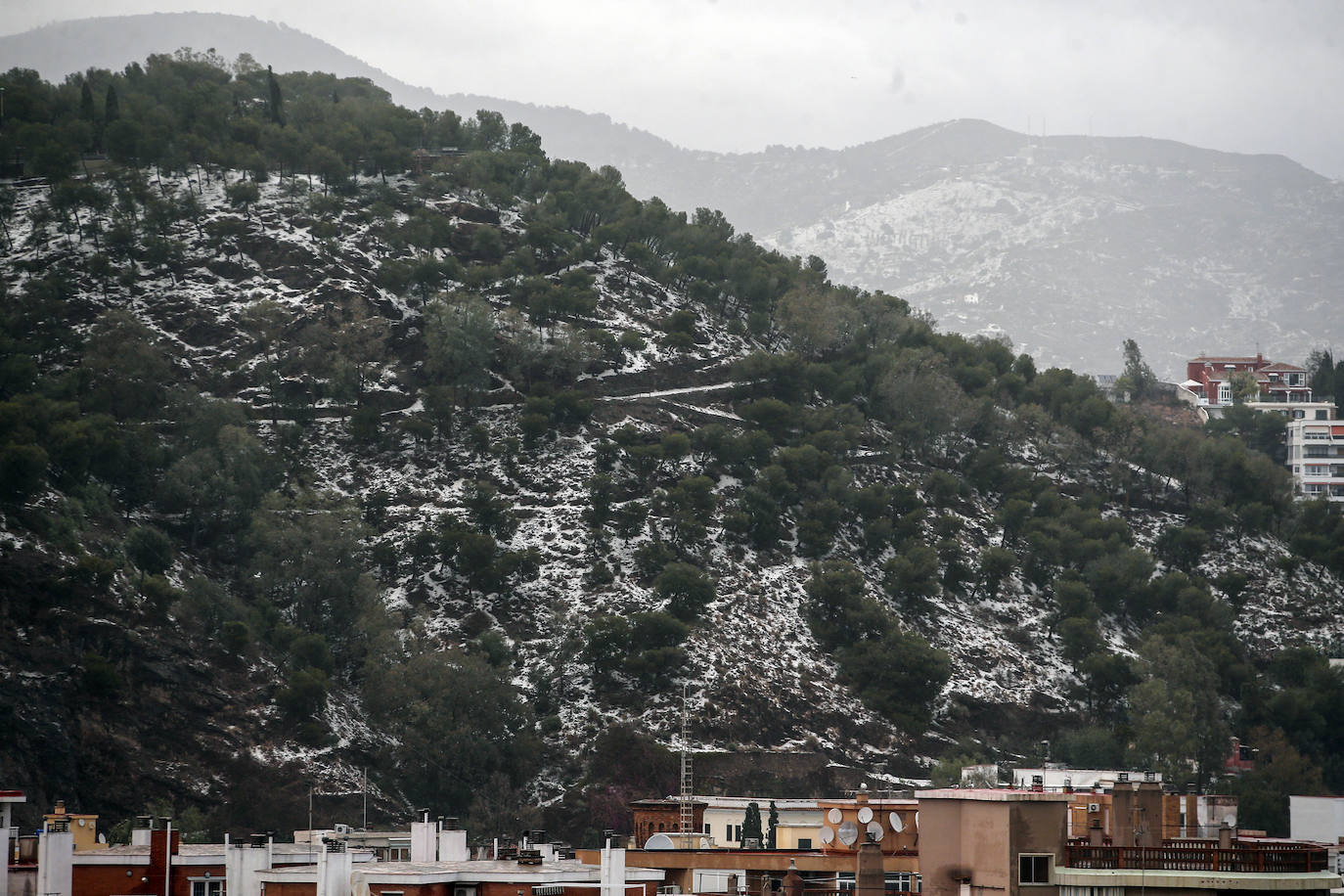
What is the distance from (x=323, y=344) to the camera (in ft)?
372

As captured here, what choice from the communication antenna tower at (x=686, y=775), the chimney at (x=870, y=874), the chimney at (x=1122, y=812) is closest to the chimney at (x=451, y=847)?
the chimney at (x=870, y=874)

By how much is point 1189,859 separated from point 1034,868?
97.1 inches

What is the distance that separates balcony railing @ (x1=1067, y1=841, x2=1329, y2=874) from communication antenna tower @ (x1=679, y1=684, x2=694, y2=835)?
72.7 feet

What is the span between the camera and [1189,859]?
25.9 m

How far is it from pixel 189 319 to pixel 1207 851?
318 feet

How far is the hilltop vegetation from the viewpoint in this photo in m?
85.1

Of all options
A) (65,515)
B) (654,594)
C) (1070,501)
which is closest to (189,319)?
(65,515)

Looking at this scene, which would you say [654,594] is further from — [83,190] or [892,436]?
[83,190]

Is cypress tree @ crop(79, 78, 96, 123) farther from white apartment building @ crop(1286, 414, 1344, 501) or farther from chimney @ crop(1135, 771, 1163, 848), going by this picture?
chimney @ crop(1135, 771, 1163, 848)

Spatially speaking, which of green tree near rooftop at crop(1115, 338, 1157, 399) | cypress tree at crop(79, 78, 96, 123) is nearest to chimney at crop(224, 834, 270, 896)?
cypress tree at crop(79, 78, 96, 123)

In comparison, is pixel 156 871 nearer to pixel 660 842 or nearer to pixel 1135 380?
pixel 660 842

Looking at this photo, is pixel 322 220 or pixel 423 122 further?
pixel 423 122

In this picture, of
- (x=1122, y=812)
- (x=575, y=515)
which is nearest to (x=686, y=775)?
(x=575, y=515)

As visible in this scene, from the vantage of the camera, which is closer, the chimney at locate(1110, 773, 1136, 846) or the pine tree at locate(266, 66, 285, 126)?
the chimney at locate(1110, 773, 1136, 846)
